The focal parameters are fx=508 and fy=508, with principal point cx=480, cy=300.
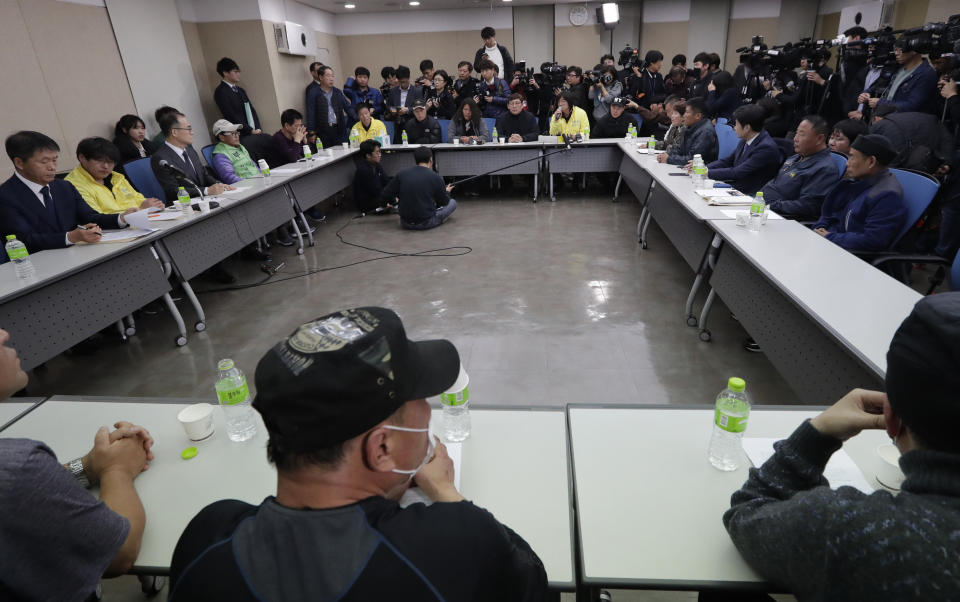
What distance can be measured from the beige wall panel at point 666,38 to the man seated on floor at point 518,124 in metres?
5.47

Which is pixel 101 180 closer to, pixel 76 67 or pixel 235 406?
pixel 76 67

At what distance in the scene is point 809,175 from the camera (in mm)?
3217

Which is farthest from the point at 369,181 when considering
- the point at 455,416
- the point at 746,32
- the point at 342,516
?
the point at 746,32

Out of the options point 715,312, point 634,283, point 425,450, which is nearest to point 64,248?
point 425,450

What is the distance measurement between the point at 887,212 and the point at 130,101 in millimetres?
7001

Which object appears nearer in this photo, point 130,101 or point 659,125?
point 130,101

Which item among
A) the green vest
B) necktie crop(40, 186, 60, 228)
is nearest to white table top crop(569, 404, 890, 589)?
necktie crop(40, 186, 60, 228)

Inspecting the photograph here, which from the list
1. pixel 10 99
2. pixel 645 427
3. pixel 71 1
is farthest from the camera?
pixel 71 1

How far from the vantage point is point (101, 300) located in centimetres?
270

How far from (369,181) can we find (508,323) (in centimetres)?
342

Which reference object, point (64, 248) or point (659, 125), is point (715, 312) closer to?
point (64, 248)

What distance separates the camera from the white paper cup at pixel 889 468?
109 cm

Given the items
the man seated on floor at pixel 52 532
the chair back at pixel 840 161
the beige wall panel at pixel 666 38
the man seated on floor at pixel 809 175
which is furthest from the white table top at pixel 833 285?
the beige wall panel at pixel 666 38

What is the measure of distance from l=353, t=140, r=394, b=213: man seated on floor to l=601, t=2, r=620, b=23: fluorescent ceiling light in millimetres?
6054
